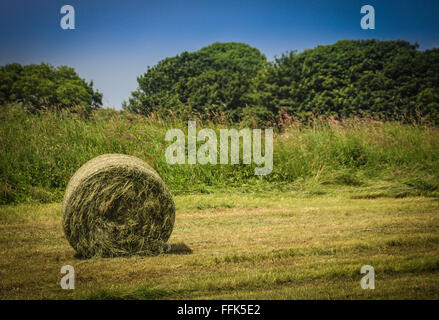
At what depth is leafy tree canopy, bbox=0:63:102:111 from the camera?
31155mm

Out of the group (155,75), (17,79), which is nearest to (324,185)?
(155,75)

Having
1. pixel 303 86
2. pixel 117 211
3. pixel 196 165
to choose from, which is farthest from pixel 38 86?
pixel 117 211

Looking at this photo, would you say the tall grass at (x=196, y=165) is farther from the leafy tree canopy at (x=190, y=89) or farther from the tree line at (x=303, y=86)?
the leafy tree canopy at (x=190, y=89)

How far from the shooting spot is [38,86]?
3155 cm

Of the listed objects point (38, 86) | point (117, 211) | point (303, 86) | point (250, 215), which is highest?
point (38, 86)

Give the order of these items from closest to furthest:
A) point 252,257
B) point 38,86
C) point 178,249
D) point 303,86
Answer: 1. point 252,257
2. point 178,249
3. point 303,86
4. point 38,86

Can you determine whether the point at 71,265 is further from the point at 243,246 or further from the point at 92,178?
the point at 243,246

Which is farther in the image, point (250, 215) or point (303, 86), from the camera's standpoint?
point (303, 86)

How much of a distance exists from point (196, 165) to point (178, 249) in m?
4.64

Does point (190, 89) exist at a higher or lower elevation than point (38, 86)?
lower

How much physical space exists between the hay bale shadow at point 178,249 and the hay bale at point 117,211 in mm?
126

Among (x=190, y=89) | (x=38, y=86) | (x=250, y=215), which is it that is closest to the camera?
(x=250, y=215)

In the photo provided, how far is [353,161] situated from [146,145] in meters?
5.50

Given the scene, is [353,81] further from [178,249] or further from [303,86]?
[178,249]
